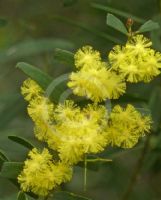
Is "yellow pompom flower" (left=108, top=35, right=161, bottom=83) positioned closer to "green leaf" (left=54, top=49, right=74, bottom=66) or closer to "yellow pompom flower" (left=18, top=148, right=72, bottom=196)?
"green leaf" (left=54, top=49, right=74, bottom=66)

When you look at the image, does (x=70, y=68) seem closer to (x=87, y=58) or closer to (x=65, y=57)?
(x=65, y=57)

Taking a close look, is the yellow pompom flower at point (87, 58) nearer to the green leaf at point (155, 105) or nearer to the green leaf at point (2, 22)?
the green leaf at point (2, 22)

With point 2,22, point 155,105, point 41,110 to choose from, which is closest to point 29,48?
point 2,22

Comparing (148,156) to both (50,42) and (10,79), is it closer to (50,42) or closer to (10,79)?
(50,42)

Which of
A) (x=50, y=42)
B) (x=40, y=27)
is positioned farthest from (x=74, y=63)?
(x=40, y=27)

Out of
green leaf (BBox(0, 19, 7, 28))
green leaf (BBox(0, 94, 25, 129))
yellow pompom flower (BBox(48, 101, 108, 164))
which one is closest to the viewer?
yellow pompom flower (BBox(48, 101, 108, 164))

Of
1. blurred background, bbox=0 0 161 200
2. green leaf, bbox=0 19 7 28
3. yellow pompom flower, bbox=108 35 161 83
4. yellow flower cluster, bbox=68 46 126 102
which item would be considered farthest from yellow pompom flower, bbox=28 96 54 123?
green leaf, bbox=0 19 7 28
